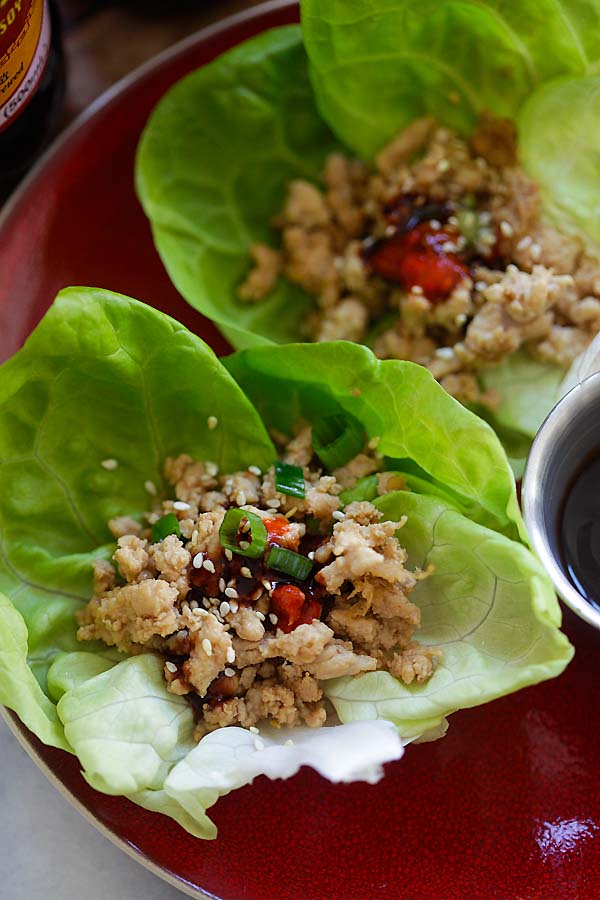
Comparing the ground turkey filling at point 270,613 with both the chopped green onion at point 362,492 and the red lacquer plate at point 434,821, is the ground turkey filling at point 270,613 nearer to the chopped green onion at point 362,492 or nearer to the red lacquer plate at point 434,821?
the chopped green onion at point 362,492

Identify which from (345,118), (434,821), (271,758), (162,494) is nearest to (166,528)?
(162,494)

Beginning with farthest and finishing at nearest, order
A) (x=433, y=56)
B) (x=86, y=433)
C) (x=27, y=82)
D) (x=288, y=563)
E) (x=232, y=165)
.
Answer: (x=232, y=165) < (x=433, y=56) < (x=27, y=82) < (x=86, y=433) < (x=288, y=563)

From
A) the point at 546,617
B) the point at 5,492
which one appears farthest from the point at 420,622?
the point at 5,492

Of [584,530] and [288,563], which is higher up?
[288,563]

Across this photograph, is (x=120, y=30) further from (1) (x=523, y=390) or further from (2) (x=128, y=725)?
(2) (x=128, y=725)

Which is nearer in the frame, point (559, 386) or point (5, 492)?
point (5, 492)

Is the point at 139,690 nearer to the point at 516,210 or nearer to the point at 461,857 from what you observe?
the point at 461,857
